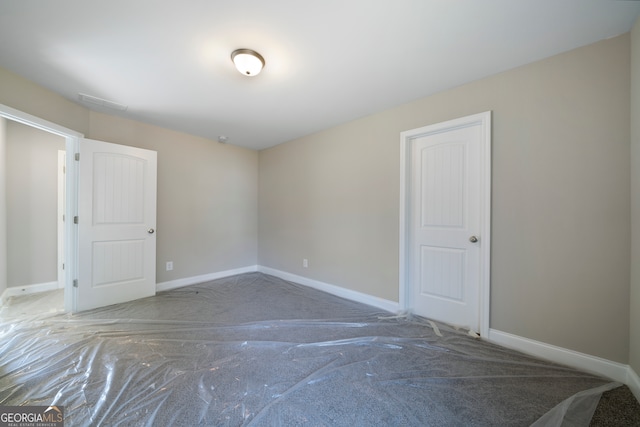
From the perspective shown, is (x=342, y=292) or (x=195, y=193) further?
(x=195, y=193)

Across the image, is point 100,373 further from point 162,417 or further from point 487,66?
point 487,66

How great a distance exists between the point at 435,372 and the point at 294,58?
2.57 metres

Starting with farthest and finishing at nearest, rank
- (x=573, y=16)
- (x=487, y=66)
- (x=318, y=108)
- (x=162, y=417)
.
Result: (x=318, y=108)
(x=487, y=66)
(x=573, y=16)
(x=162, y=417)

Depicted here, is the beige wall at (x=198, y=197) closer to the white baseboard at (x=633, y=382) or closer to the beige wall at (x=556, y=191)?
the beige wall at (x=556, y=191)

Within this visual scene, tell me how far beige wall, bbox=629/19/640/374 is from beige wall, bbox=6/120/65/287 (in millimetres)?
5978

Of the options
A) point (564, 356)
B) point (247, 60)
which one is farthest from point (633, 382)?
point (247, 60)

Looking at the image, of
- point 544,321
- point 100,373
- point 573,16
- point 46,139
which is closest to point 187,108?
point 46,139

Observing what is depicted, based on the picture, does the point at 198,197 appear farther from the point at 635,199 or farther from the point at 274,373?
the point at 635,199

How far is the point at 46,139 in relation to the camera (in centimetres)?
321

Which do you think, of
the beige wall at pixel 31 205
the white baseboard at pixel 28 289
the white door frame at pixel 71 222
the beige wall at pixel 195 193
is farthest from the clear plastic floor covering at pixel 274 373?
the beige wall at pixel 195 193

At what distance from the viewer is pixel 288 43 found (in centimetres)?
169

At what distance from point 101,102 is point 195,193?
154 cm

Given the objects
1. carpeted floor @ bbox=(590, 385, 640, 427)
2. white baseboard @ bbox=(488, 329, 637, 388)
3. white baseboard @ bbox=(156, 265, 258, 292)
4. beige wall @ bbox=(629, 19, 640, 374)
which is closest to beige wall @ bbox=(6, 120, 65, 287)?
white baseboard @ bbox=(156, 265, 258, 292)

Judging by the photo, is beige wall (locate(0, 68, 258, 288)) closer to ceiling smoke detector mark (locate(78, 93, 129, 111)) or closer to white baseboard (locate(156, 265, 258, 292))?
white baseboard (locate(156, 265, 258, 292))
